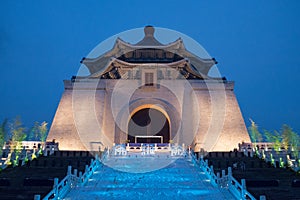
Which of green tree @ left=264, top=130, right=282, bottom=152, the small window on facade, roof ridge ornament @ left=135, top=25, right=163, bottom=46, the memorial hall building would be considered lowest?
green tree @ left=264, top=130, right=282, bottom=152

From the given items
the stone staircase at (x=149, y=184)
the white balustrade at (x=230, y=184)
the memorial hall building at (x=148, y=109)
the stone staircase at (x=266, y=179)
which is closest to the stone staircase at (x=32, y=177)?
the stone staircase at (x=149, y=184)

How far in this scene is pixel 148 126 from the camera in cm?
2298

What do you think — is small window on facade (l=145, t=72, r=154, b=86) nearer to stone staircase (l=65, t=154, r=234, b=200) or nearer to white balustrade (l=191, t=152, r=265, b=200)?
stone staircase (l=65, t=154, r=234, b=200)

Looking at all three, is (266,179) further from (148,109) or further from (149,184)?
(148,109)

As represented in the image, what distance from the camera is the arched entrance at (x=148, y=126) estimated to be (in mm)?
22391

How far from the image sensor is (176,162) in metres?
12.0

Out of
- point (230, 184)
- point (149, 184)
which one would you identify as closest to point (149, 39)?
point (149, 184)

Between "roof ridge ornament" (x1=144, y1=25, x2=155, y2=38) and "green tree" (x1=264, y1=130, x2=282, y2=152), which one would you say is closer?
"green tree" (x1=264, y1=130, x2=282, y2=152)

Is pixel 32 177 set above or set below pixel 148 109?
below

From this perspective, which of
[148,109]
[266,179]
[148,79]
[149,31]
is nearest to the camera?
[266,179]

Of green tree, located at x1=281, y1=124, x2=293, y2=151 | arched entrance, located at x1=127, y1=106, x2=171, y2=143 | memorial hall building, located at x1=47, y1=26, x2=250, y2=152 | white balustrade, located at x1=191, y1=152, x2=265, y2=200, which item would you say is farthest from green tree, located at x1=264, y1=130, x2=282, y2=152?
white balustrade, located at x1=191, y1=152, x2=265, y2=200

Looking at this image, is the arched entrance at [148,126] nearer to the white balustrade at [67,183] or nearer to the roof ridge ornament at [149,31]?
the roof ridge ornament at [149,31]

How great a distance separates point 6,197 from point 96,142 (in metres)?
13.0

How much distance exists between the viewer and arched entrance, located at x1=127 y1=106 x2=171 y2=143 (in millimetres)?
22391
